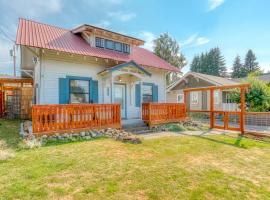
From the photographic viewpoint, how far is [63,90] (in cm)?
836

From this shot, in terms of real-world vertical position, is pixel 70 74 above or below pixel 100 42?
below

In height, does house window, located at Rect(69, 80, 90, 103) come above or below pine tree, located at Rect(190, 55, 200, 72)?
below

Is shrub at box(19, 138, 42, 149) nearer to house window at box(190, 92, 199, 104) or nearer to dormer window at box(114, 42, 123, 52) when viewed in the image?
dormer window at box(114, 42, 123, 52)

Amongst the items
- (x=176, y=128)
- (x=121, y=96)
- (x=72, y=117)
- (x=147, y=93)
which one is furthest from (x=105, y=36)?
(x=176, y=128)

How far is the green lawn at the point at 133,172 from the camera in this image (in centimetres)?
307

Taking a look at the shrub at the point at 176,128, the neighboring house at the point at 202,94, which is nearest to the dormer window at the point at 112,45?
the shrub at the point at 176,128

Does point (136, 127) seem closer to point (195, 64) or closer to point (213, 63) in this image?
point (213, 63)

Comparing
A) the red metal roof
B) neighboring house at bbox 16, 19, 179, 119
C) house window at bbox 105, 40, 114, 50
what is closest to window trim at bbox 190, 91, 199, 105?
neighboring house at bbox 16, 19, 179, 119

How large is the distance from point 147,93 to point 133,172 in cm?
801

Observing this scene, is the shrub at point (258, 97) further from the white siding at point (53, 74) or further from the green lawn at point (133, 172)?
the white siding at point (53, 74)

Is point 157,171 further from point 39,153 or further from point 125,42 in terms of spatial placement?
point 125,42

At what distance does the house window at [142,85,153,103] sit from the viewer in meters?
11.5

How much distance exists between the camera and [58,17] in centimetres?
1323

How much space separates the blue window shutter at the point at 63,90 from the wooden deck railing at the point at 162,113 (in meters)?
3.75
